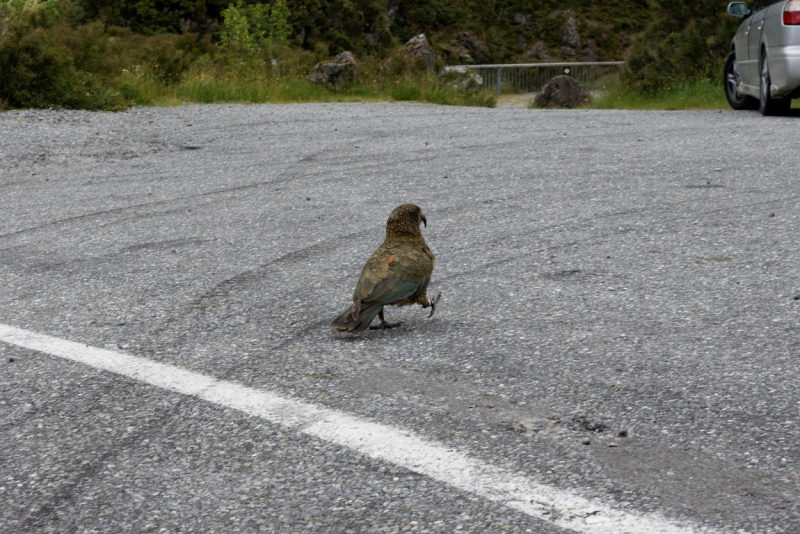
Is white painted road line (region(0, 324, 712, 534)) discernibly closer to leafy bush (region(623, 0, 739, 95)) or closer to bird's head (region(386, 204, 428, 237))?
bird's head (region(386, 204, 428, 237))

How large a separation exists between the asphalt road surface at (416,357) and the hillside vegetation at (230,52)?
8473mm

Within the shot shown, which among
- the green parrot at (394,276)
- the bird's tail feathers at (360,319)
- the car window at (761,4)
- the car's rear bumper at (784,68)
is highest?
the car window at (761,4)

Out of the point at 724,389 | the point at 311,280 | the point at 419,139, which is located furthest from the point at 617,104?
the point at 724,389

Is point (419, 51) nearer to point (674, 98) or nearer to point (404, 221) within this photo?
point (674, 98)

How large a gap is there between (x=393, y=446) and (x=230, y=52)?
82.3 ft

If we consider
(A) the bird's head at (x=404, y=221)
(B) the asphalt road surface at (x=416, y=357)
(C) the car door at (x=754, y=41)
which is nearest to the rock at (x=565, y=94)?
(C) the car door at (x=754, y=41)

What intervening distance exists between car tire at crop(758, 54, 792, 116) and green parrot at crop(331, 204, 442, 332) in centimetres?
1003

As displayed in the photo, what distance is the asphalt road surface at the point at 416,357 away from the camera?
3041mm

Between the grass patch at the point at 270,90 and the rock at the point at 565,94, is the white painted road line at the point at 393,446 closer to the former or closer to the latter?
the grass patch at the point at 270,90

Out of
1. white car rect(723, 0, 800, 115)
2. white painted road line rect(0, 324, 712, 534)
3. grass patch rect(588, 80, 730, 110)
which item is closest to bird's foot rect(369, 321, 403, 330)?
white painted road line rect(0, 324, 712, 534)

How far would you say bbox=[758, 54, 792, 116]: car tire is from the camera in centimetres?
1362

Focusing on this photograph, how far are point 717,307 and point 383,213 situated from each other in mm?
3390

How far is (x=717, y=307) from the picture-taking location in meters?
5.01

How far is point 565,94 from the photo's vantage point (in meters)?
25.7
